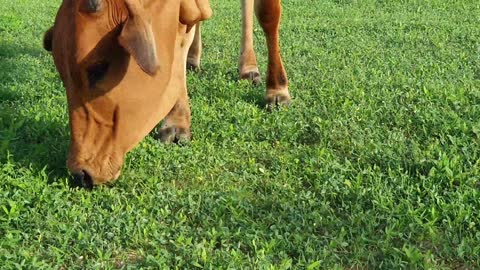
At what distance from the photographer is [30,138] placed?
12.6 feet

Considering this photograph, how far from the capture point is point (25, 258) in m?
2.53

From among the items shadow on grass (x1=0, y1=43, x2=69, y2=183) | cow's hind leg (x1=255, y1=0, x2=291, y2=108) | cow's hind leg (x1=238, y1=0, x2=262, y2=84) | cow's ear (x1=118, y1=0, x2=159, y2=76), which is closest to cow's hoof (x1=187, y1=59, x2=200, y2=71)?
cow's hind leg (x1=238, y1=0, x2=262, y2=84)

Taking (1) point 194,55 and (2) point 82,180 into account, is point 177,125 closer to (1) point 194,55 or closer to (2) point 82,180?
(2) point 82,180

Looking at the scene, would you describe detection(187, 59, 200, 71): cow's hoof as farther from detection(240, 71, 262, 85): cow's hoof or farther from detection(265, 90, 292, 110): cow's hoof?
detection(265, 90, 292, 110): cow's hoof

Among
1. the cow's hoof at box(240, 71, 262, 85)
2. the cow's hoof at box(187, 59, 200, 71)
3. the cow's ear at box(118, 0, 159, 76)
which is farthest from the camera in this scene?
the cow's hoof at box(187, 59, 200, 71)

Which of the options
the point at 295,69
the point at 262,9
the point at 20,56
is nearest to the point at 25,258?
the point at 262,9

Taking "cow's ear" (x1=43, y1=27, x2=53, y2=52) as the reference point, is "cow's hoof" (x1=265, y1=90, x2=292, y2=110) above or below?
below

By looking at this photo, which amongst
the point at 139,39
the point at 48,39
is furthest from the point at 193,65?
the point at 139,39

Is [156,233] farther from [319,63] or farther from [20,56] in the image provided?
[20,56]

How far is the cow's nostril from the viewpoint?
310 cm

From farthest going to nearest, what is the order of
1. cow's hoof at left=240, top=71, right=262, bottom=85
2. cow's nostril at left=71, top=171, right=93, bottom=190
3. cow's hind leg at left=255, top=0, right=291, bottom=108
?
1. cow's hoof at left=240, top=71, right=262, bottom=85
2. cow's hind leg at left=255, top=0, right=291, bottom=108
3. cow's nostril at left=71, top=171, right=93, bottom=190

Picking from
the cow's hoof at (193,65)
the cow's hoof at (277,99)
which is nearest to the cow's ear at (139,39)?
the cow's hoof at (277,99)

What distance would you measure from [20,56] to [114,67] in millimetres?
3851

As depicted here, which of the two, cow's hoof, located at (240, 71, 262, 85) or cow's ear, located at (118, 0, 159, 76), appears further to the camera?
cow's hoof, located at (240, 71, 262, 85)
